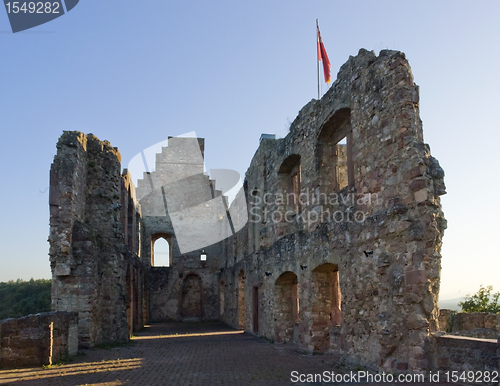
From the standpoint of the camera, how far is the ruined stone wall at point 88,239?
1213cm

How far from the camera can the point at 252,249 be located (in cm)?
1731

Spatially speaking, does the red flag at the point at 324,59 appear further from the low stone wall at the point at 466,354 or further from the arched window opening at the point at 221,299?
the arched window opening at the point at 221,299

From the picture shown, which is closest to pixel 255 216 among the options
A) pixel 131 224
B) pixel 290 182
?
pixel 290 182

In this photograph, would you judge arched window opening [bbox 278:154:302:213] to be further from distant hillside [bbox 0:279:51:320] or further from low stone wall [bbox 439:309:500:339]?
distant hillside [bbox 0:279:51:320]

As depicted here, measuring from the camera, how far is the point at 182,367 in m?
8.98

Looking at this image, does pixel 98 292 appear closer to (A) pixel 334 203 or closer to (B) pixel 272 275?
(B) pixel 272 275

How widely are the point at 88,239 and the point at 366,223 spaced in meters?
7.79

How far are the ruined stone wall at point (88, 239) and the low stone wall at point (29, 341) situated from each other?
2813mm

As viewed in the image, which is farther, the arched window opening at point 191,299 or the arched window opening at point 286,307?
Answer: the arched window opening at point 191,299

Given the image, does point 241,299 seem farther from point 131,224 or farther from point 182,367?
point 182,367

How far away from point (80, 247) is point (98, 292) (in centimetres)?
162

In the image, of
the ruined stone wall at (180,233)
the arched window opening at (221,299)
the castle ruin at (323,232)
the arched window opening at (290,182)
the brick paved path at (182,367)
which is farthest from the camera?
the ruined stone wall at (180,233)

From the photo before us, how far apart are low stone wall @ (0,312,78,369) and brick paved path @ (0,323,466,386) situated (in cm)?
42

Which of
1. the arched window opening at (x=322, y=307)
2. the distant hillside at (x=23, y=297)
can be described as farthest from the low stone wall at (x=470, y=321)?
the distant hillside at (x=23, y=297)
